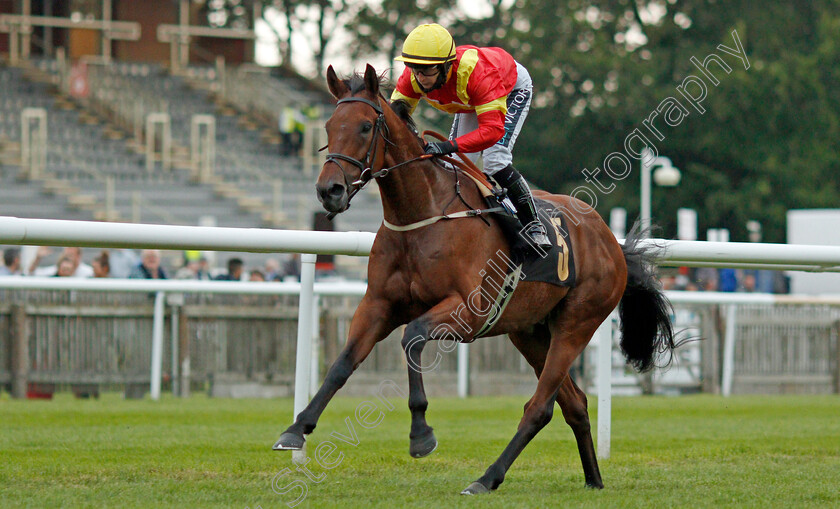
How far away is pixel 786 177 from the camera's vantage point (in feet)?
104

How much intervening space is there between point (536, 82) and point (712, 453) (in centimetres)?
2653

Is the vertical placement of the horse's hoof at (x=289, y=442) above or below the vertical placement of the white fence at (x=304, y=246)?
below

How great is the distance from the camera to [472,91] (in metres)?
5.25

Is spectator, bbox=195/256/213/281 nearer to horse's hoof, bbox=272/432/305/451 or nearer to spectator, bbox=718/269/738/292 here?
spectator, bbox=718/269/738/292

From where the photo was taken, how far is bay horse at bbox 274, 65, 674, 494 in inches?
187

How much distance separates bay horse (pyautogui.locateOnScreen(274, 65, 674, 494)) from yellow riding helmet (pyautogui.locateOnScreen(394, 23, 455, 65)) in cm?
21

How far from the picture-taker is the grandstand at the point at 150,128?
67.7 ft

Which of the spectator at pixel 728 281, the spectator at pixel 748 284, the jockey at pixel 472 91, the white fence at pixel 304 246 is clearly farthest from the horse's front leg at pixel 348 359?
the spectator at pixel 748 284

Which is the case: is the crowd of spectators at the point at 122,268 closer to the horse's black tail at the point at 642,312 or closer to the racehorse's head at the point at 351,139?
the horse's black tail at the point at 642,312

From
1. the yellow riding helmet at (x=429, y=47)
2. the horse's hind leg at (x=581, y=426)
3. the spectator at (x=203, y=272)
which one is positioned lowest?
the horse's hind leg at (x=581, y=426)

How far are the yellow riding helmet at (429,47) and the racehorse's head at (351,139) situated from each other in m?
0.20

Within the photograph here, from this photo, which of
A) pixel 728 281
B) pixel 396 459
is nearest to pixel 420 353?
pixel 396 459

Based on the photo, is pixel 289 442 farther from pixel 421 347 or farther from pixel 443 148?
pixel 443 148

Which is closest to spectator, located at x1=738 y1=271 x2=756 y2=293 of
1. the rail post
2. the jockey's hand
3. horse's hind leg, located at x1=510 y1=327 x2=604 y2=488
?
the rail post
